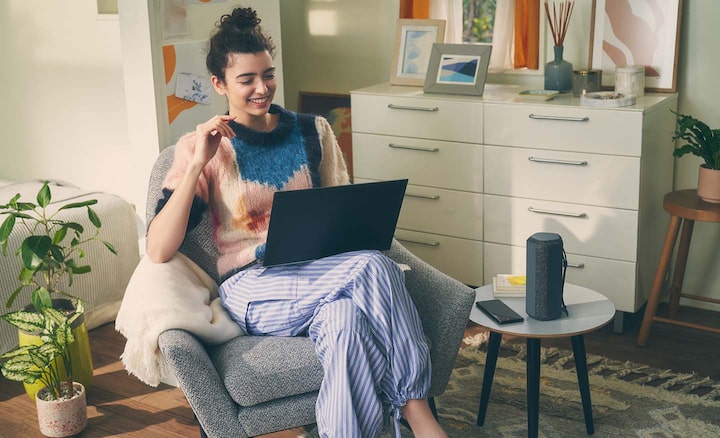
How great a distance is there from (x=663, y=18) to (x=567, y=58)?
41 centimetres

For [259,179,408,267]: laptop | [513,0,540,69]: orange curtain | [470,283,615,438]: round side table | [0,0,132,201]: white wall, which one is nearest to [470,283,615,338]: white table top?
[470,283,615,438]: round side table

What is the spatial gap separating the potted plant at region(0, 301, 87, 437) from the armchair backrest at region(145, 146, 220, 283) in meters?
0.45

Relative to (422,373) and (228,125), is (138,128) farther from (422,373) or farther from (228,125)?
(422,373)

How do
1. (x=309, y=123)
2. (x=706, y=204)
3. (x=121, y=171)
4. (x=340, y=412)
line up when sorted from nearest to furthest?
(x=340, y=412) → (x=309, y=123) → (x=706, y=204) → (x=121, y=171)

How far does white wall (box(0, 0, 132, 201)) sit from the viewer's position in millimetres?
4348

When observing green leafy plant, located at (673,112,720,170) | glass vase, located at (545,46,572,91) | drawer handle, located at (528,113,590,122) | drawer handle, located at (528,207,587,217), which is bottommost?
drawer handle, located at (528,207,587,217)

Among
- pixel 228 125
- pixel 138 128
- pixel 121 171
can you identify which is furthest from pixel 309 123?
pixel 121 171

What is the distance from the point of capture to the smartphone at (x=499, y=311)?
7.80 feet

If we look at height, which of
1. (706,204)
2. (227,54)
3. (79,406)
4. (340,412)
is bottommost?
(79,406)

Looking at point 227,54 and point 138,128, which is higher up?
point 227,54

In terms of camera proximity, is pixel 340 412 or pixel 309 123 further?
pixel 309 123

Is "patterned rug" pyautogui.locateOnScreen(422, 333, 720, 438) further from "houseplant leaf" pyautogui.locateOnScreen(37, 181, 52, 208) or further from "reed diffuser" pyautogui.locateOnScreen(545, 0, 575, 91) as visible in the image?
"houseplant leaf" pyautogui.locateOnScreen(37, 181, 52, 208)

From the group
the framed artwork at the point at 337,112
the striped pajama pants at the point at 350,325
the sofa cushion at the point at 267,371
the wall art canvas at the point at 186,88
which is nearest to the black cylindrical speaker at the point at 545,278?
the striped pajama pants at the point at 350,325

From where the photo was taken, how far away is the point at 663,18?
330cm
